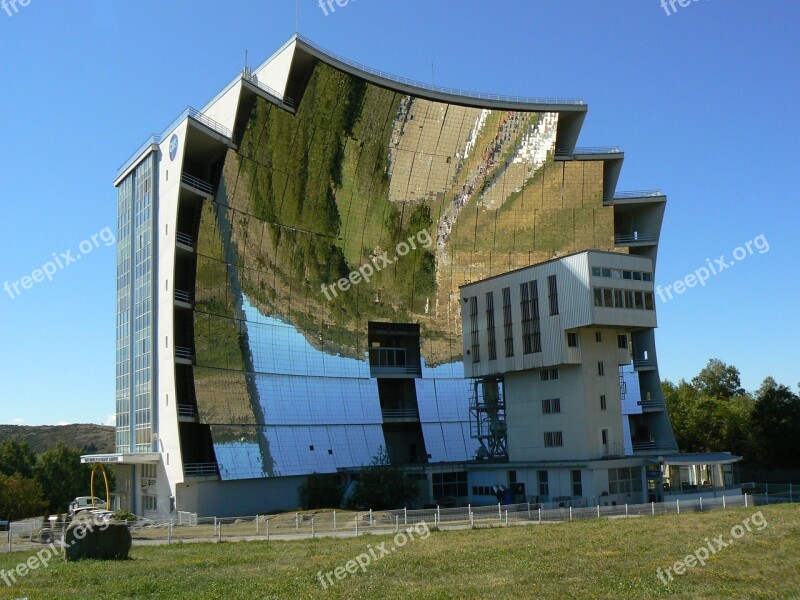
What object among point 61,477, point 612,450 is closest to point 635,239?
A: point 612,450

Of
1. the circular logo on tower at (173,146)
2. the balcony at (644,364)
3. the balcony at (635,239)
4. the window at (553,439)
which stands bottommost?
the window at (553,439)

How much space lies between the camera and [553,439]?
159ft

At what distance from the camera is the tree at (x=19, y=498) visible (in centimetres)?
8019

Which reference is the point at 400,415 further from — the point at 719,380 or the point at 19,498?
the point at 719,380

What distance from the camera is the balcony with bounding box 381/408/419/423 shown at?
64688 mm

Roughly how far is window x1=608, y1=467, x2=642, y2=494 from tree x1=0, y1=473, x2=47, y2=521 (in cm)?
6006

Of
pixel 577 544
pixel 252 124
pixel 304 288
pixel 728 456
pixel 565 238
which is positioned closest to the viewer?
pixel 577 544

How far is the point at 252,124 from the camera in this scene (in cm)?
5306

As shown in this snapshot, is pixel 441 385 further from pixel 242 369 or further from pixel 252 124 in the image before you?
pixel 252 124

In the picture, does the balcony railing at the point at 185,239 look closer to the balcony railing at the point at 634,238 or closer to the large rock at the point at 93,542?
the large rock at the point at 93,542

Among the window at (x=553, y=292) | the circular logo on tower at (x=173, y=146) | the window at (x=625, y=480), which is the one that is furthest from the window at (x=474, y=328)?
the circular logo on tower at (x=173, y=146)

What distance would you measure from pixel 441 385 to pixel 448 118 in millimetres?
20663

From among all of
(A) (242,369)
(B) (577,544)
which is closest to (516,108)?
(A) (242,369)

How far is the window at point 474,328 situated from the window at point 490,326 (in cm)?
103
